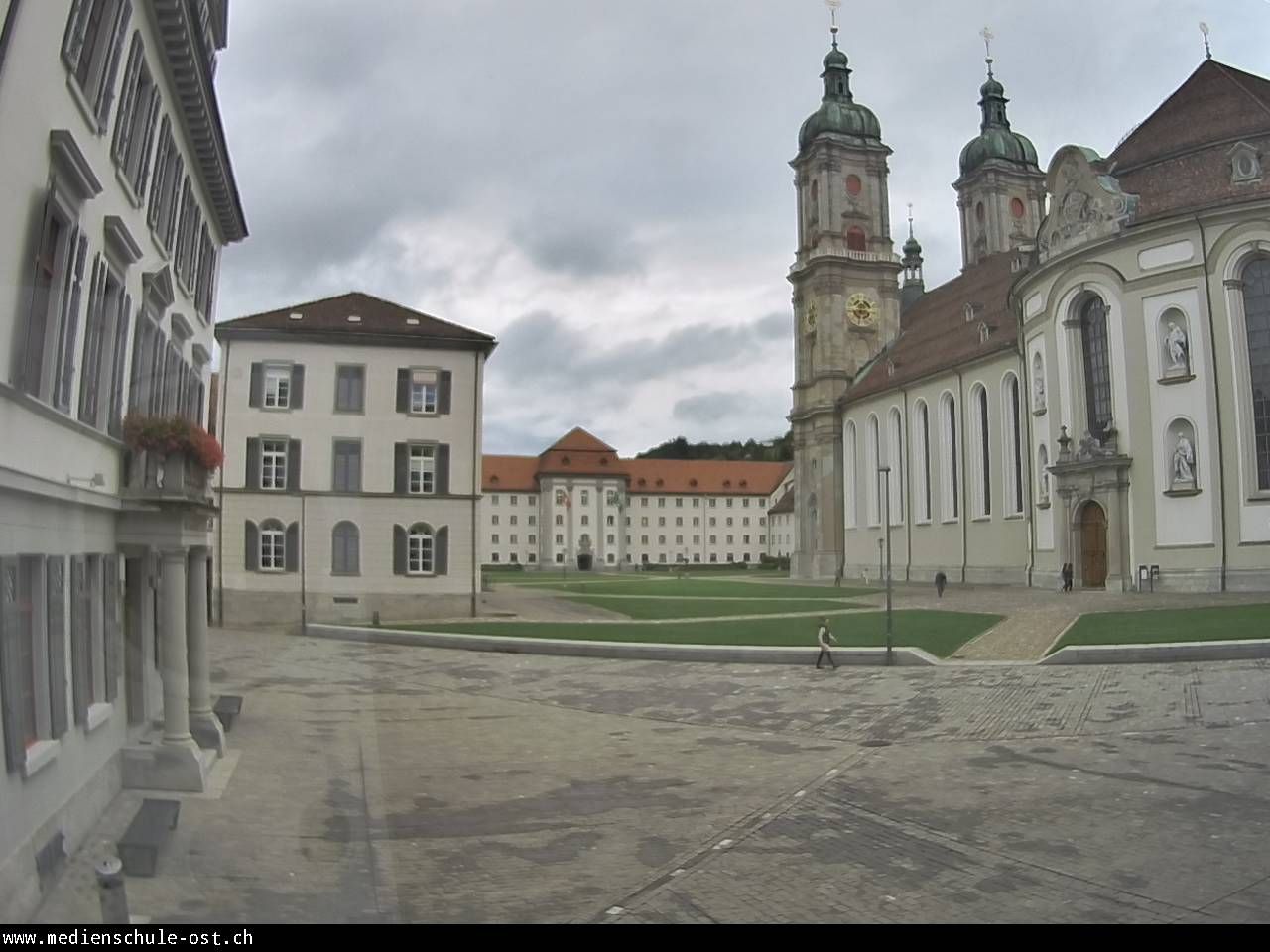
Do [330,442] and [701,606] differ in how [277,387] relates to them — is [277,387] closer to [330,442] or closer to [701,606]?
[330,442]

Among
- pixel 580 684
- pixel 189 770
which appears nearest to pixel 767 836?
pixel 189 770

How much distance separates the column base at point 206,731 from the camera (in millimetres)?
13273

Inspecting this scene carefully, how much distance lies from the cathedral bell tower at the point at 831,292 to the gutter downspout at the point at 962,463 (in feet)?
51.0

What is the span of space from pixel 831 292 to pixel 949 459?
19997 mm

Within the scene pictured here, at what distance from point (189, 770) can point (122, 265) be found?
5.26 m

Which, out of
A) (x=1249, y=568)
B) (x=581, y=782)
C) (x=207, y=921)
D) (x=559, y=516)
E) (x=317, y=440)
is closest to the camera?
(x=207, y=921)

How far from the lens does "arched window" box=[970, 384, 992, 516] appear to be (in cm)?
5338

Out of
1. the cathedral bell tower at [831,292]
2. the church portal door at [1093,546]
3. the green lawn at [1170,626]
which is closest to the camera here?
the green lawn at [1170,626]

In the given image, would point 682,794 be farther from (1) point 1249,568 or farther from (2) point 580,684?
(1) point 1249,568

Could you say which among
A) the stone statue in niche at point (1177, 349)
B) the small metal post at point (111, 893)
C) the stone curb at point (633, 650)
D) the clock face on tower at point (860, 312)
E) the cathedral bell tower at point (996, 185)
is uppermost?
the cathedral bell tower at point (996, 185)

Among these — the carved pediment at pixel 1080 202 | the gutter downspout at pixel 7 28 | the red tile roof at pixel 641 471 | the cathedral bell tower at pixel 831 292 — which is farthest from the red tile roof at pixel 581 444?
the gutter downspout at pixel 7 28

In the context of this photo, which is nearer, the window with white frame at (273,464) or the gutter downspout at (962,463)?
the window with white frame at (273,464)

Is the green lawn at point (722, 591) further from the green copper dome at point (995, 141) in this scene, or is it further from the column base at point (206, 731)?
the green copper dome at point (995, 141)

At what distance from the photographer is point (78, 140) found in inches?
337
